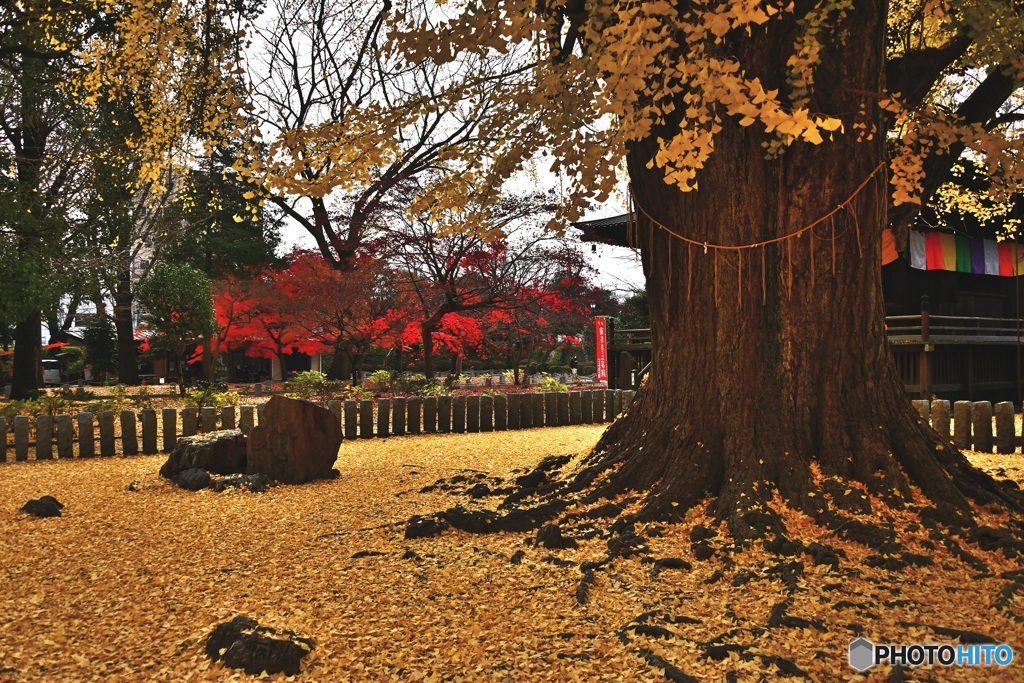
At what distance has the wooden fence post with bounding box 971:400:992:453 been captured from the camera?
810cm

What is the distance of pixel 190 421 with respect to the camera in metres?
9.01

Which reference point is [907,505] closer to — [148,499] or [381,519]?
[381,519]

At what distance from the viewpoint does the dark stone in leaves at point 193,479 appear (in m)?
6.44

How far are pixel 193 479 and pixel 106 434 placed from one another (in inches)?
111

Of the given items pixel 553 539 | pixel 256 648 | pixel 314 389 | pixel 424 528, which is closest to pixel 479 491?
pixel 424 528

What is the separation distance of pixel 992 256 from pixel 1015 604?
15.3 meters

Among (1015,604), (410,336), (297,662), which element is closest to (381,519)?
(297,662)

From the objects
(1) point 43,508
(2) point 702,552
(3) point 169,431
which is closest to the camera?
(2) point 702,552

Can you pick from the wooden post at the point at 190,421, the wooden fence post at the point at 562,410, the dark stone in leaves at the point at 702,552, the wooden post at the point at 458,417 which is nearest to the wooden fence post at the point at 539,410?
the wooden fence post at the point at 562,410

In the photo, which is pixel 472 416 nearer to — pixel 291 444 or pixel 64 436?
pixel 291 444

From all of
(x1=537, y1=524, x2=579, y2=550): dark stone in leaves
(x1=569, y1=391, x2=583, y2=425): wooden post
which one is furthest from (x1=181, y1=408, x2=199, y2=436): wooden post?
(x1=537, y1=524, x2=579, y2=550): dark stone in leaves

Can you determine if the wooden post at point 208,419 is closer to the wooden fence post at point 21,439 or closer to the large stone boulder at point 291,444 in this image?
the wooden fence post at point 21,439

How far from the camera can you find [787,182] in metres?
4.63

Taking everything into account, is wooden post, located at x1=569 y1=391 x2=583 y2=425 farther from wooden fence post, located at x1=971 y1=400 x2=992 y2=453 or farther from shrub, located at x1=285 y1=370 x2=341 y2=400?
shrub, located at x1=285 y1=370 x2=341 y2=400
